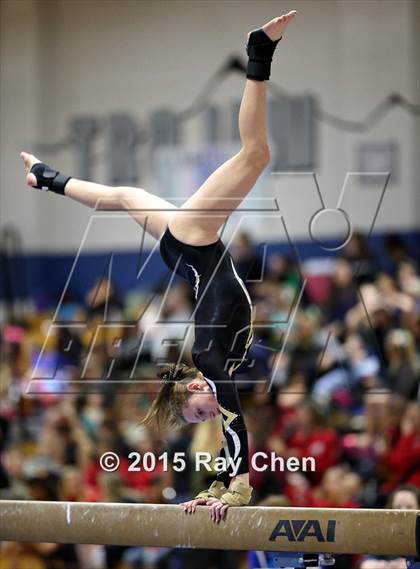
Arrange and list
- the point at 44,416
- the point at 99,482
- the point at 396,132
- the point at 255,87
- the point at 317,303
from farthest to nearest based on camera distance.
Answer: the point at 396,132
the point at 317,303
the point at 44,416
the point at 99,482
the point at 255,87

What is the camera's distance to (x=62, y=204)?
39.2 ft

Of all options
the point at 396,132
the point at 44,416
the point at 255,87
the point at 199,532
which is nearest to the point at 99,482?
the point at 44,416

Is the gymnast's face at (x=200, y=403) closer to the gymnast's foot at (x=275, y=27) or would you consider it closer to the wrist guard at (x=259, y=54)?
the wrist guard at (x=259, y=54)

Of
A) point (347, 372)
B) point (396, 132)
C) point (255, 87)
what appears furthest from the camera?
point (396, 132)

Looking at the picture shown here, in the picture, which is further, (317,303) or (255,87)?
(317,303)

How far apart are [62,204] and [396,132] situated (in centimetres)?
380

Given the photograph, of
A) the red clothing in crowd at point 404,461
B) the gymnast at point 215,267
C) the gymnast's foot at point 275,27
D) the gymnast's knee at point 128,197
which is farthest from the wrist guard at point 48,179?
the red clothing in crowd at point 404,461

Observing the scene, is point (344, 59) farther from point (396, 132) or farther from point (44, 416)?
point (44, 416)

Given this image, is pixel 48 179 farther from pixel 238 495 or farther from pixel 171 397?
pixel 238 495

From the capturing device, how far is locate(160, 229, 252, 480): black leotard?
13.3ft

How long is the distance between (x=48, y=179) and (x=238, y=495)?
4.86 ft

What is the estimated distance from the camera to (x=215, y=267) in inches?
163

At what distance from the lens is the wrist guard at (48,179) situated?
4.38m

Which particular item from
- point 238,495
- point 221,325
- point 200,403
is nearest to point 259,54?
point 221,325
